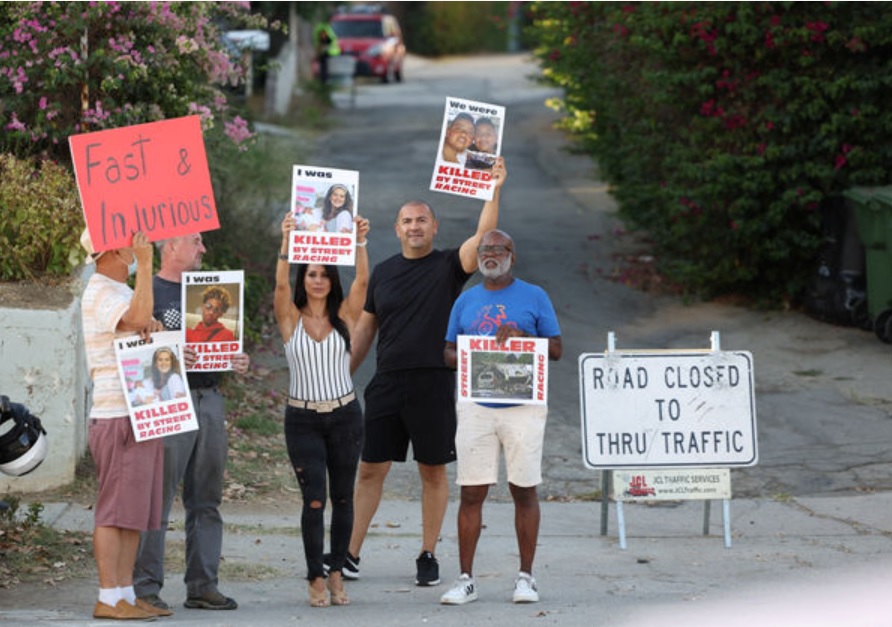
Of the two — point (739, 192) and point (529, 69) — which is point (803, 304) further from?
point (529, 69)

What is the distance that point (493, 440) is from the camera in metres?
7.73

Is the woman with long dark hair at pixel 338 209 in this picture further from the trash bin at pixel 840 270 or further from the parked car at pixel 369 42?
the parked car at pixel 369 42

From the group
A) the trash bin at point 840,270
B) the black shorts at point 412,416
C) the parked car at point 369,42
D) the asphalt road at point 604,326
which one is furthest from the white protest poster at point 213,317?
the parked car at point 369,42

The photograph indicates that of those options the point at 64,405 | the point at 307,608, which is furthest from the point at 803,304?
the point at 307,608

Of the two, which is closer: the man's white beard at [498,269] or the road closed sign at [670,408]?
the man's white beard at [498,269]

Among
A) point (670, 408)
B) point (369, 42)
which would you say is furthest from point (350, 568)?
point (369, 42)

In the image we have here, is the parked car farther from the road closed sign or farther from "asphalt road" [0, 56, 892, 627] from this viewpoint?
the road closed sign

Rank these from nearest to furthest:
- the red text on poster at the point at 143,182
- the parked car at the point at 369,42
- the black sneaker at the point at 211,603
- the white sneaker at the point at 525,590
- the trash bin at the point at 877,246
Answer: the red text on poster at the point at 143,182 < the black sneaker at the point at 211,603 < the white sneaker at the point at 525,590 < the trash bin at the point at 877,246 < the parked car at the point at 369,42

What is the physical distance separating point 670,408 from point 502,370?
2126mm

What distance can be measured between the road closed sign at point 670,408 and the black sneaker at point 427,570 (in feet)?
5.34

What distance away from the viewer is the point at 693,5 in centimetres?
1611

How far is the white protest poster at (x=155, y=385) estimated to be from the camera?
22.6 feet

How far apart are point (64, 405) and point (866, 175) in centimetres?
898

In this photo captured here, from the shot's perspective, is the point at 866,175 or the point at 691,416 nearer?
the point at 691,416
